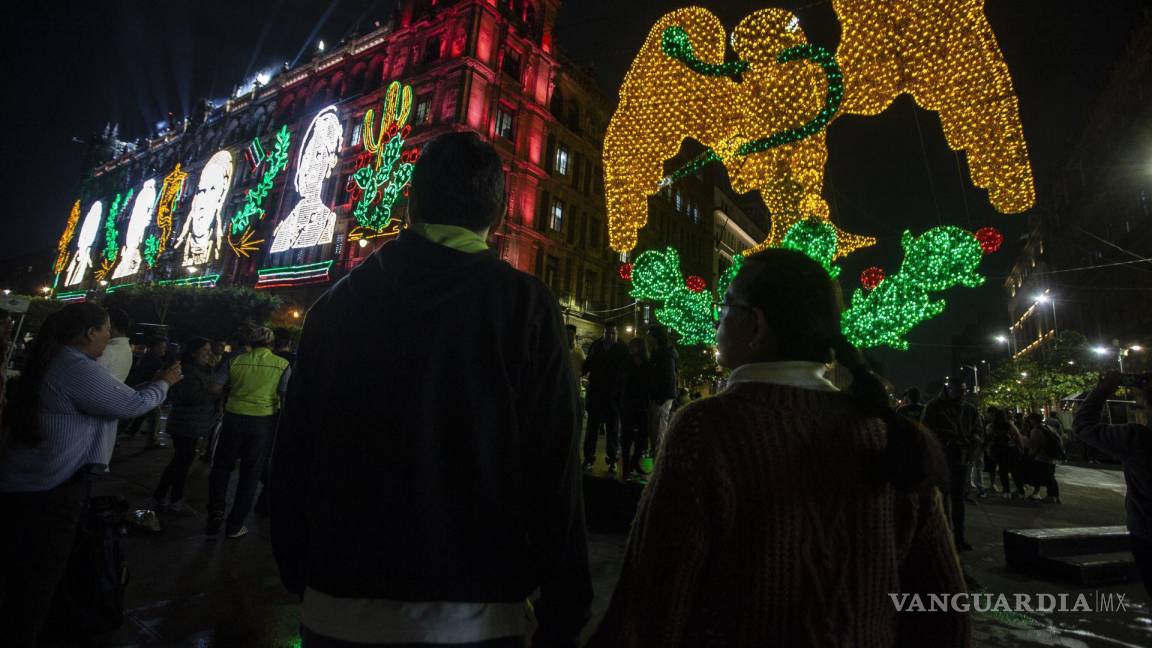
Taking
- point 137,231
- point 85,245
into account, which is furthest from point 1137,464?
point 85,245

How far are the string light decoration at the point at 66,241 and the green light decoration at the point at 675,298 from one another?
73.1 metres

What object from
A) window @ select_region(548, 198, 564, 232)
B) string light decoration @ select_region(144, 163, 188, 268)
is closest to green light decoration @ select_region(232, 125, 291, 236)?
string light decoration @ select_region(144, 163, 188, 268)

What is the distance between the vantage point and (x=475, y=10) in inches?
1121

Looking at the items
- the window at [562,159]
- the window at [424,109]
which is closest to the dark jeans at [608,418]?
the window at [424,109]

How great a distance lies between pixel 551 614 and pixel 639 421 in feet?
19.3

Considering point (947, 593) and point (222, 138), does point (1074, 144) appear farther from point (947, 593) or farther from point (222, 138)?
point (222, 138)

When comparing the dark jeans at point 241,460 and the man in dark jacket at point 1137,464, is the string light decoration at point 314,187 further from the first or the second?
the man in dark jacket at point 1137,464

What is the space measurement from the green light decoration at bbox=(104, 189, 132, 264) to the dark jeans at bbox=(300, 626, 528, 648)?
6306 centimetres

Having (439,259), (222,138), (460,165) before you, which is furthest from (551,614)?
(222,138)

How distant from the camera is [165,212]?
144ft

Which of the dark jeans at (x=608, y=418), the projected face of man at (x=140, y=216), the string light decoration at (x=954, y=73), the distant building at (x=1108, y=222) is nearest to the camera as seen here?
the string light decoration at (x=954, y=73)

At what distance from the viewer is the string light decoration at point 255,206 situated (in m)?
34.2

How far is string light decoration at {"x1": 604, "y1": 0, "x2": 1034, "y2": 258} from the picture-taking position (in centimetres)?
531

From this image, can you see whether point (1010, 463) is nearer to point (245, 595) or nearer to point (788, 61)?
point (788, 61)
